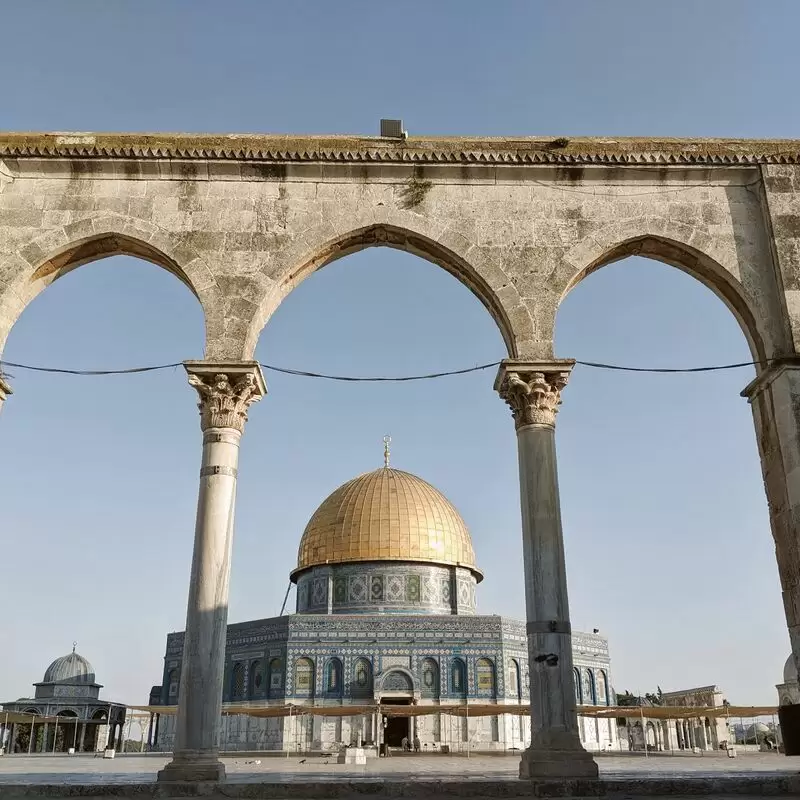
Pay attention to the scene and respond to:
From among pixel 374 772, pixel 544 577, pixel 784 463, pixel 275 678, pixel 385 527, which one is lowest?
pixel 374 772

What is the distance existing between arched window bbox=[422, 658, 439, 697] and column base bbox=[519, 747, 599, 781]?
88.3ft

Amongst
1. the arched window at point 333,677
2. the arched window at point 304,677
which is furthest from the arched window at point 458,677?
the arched window at point 304,677

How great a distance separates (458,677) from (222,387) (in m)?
27.7

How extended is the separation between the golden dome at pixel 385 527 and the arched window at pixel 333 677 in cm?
562

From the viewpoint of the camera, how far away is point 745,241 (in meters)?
10.9

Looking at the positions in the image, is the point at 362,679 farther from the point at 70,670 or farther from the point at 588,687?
the point at 70,670

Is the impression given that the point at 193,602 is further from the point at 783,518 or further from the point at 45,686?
the point at 45,686

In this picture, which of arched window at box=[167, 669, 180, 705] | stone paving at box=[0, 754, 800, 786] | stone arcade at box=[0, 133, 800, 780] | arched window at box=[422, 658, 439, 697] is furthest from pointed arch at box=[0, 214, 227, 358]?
arched window at box=[167, 669, 180, 705]

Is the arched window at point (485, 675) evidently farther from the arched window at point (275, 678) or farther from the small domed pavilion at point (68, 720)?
the small domed pavilion at point (68, 720)

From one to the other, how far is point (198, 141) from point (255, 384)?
3.52 m

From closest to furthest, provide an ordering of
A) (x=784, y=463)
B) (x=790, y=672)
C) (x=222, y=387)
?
1. (x=790, y=672)
2. (x=784, y=463)
3. (x=222, y=387)

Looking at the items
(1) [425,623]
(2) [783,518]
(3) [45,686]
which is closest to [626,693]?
(1) [425,623]

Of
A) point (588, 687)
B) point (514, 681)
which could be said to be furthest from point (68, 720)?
point (588, 687)

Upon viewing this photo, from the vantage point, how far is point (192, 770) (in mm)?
8461
